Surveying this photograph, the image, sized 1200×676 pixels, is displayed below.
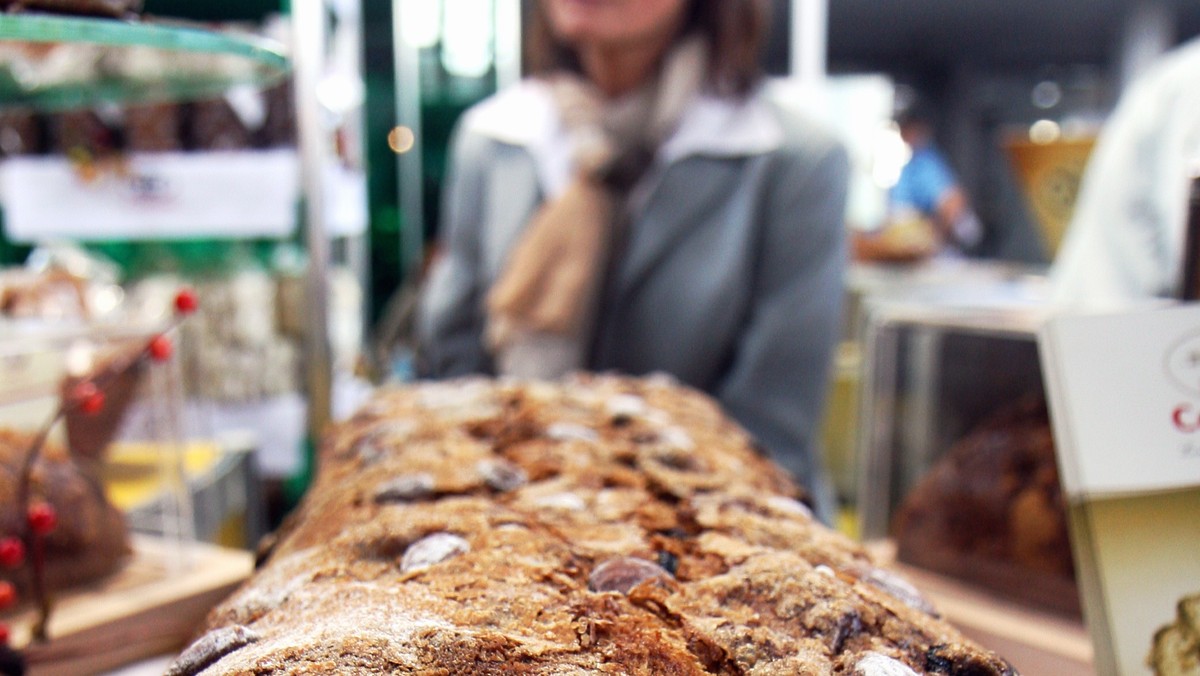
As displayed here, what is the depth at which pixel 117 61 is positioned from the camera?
847mm

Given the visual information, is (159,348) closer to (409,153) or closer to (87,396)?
(87,396)

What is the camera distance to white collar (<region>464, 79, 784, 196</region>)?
5.11 feet

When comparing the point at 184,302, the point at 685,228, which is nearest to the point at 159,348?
the point at 184,302

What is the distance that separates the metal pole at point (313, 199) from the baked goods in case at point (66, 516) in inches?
45.7

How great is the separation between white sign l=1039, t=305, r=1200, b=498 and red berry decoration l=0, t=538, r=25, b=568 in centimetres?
82

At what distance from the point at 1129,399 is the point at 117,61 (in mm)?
894

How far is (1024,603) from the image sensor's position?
2.91 feet

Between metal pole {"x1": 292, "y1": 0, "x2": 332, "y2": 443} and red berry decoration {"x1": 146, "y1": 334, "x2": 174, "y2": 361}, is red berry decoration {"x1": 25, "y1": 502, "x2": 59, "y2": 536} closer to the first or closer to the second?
red berry decoration {"x1": 146, "y1": 334, "x2": 174, "y2": 361}

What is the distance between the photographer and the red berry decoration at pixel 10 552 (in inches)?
29.4

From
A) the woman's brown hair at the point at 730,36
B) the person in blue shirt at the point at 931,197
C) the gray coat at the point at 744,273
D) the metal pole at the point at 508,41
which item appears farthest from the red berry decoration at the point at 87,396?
the person in blue shirt at the point at 931,197

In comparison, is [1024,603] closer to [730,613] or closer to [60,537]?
[730,613]

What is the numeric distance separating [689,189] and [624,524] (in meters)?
1.03

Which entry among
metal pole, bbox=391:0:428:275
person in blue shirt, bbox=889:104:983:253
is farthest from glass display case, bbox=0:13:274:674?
person in blue shirt, bbox=889:104:983:253

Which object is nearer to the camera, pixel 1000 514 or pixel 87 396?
pixel 87 396
